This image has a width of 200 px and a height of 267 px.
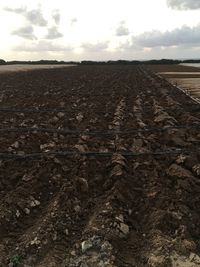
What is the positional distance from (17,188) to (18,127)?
560 cm

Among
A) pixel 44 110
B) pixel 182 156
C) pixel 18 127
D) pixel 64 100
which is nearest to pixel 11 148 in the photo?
pixel 18 127

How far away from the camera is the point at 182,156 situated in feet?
30.5

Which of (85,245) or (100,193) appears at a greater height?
(85,245)

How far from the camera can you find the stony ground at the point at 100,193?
217 inches

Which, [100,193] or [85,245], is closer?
[85,245]

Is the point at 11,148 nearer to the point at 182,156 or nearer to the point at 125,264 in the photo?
the point at 182,156

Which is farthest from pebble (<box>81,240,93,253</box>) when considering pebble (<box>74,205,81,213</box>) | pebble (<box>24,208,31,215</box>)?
pebble (<box>24,208,31,215</box>)

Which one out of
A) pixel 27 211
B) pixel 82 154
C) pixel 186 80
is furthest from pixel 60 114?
pixel 186 80

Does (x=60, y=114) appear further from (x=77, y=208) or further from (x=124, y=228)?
(x=124, y=228)

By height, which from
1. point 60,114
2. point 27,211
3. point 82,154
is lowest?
point 60,114

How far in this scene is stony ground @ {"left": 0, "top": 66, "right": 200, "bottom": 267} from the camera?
18.1 feet

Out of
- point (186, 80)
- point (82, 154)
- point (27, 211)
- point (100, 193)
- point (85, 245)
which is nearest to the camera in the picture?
point (85, 245)

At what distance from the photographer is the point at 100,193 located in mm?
7453

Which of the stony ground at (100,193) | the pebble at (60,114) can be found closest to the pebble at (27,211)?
the stony ground at (100,193)
